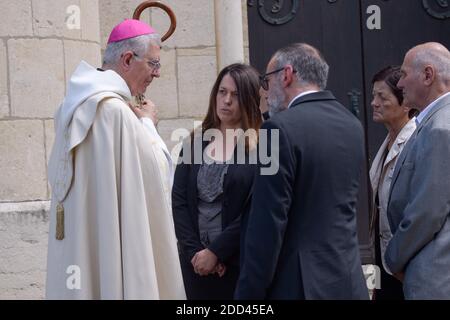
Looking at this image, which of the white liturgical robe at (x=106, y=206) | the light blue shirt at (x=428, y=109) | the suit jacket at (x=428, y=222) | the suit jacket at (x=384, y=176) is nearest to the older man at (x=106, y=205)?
the white liturgical robe at (x=106, y=206)

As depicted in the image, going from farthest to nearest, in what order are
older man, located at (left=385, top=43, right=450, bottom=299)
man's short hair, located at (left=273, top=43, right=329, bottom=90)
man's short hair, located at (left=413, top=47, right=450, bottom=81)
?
1. man's short hair, located at (left=413, top=47, right=450, bottom=81)
2. older man, located at (left=385, top=43, right=450, bottom=299)
3. man's short hair, located at (left=273, top=43, right=329, bottom=90)

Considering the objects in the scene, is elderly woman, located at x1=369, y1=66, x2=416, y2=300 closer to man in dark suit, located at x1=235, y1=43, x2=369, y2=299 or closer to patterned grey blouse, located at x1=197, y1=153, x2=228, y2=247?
patterned grey blouse, located at x1=197, y1=153, x2=228, y2=247

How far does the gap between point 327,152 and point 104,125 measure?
3.07ft

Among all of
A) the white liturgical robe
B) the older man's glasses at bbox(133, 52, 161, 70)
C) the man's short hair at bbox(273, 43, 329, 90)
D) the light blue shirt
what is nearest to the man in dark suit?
the man's short hair at bbox(273, 43, 329, 90)

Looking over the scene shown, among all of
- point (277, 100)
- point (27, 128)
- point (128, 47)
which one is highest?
point (128, 47)

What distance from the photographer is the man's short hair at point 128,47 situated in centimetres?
447

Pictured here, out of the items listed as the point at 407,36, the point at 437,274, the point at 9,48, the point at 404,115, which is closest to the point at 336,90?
the point at 407,36

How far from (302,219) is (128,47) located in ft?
3.90

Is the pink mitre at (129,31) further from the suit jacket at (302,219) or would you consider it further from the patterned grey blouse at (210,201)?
the suit jacket at (302,219)

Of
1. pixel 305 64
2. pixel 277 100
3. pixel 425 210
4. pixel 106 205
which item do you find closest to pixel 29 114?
pixel 106 205

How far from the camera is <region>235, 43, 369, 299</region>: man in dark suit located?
12.5 ft

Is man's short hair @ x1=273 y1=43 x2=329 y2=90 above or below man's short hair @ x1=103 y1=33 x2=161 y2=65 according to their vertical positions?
below

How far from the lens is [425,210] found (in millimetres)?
4160

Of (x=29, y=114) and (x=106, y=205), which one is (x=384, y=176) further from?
(x=29, y=114)
